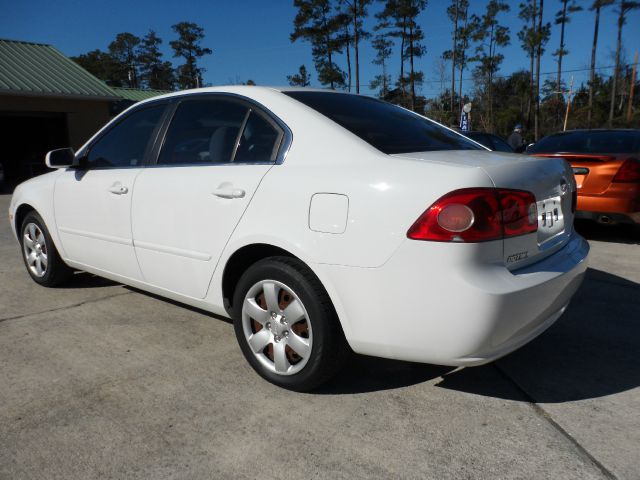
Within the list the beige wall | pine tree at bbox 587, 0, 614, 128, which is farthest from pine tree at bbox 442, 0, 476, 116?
the beige wall

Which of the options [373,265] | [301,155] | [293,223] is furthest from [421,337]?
[301,155]

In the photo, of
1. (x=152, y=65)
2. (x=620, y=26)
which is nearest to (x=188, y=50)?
(x=152, y=65)

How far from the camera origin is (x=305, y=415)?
2.52 m

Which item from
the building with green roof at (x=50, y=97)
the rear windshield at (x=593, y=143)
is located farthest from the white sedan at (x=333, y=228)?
the building with green roof at (x=50, y=97)

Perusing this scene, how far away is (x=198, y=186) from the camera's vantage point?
2992 millimetres

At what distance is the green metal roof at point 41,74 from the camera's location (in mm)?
17188

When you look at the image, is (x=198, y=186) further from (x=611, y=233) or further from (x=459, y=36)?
(x=459, y=36)

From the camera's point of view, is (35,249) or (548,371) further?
(35,249)

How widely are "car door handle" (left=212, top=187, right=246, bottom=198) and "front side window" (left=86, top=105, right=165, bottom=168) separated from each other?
0.91 metres

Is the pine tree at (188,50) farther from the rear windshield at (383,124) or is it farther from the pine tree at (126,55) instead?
the rear windshield at (383,124)

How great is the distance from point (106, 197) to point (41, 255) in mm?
1376

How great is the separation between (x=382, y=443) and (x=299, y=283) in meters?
0.79

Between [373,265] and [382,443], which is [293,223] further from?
[382,443]

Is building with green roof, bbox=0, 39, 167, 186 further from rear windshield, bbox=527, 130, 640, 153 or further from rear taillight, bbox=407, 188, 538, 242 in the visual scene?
rear taillight, bbox=407, 188, 538, 242
